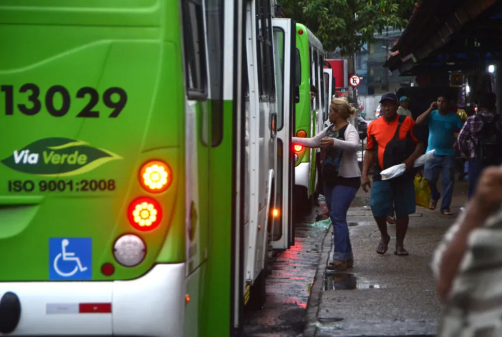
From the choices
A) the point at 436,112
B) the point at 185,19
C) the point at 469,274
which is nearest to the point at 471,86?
Answer: the point at 436,112

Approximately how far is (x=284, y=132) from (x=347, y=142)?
0.77m

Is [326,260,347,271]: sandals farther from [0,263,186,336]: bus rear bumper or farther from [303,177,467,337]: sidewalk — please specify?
[0,263,186,336]: bus rear bumper

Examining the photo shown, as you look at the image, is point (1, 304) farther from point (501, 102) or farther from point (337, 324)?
point (501, 102)

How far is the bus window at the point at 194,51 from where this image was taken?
4.94 m

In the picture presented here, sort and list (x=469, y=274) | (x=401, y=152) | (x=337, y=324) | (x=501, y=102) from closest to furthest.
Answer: (x=469, y=274) < (x=337, y=324) < (x=401, y=152) < (x=501, y=102)

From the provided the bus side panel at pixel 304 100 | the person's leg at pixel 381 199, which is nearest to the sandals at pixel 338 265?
the person's leg at pixel 381 199

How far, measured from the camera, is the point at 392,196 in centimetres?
1056

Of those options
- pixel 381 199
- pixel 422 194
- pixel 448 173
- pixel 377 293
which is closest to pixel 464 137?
pixel 448 173

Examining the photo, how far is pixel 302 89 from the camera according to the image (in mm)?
14828

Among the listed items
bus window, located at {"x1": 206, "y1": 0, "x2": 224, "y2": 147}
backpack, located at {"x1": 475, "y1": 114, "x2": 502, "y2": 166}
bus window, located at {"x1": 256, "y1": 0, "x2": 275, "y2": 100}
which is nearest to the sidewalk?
backpack, located at {"x1": 475, "y1": 114, "x2": 502, "y2": 166}

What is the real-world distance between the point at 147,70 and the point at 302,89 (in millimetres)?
10207

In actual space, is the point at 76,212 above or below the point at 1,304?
above

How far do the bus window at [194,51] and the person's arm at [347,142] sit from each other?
4.42 meters

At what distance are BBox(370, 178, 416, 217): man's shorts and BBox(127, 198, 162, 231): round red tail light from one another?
602cm
